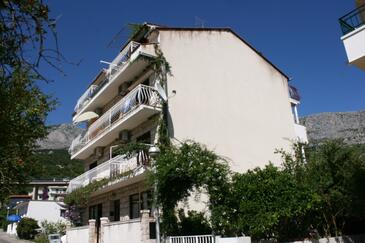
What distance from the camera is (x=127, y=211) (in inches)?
935

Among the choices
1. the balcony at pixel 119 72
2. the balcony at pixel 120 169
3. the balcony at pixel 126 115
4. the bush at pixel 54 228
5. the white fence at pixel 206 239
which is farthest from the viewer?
the bush at pixel 54 228

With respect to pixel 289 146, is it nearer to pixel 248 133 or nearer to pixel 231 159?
pixel 248 133

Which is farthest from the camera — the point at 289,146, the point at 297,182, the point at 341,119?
the point at 341,119

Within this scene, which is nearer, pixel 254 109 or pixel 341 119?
pixel 254 109

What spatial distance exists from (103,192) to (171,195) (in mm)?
12265

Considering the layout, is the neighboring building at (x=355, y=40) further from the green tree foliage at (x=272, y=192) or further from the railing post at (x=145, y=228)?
the railing post at (x=145, y=228)

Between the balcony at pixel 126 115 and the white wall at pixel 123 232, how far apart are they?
5918mm

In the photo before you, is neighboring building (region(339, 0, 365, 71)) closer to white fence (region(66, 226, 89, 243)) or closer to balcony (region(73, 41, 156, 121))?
balcony (region(73, 41, 156, 121))

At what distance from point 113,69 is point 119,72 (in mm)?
2422

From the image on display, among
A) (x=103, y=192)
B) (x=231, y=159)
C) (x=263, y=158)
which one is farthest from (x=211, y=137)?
(x=103, y=192)

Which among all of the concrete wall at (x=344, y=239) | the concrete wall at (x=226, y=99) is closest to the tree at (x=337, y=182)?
the concrete wall at (x=344, y=239)

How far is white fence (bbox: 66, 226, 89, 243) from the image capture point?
23611mm

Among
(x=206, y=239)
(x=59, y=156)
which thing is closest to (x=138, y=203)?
(x=206, y=239)

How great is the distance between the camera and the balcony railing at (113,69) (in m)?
23.3
